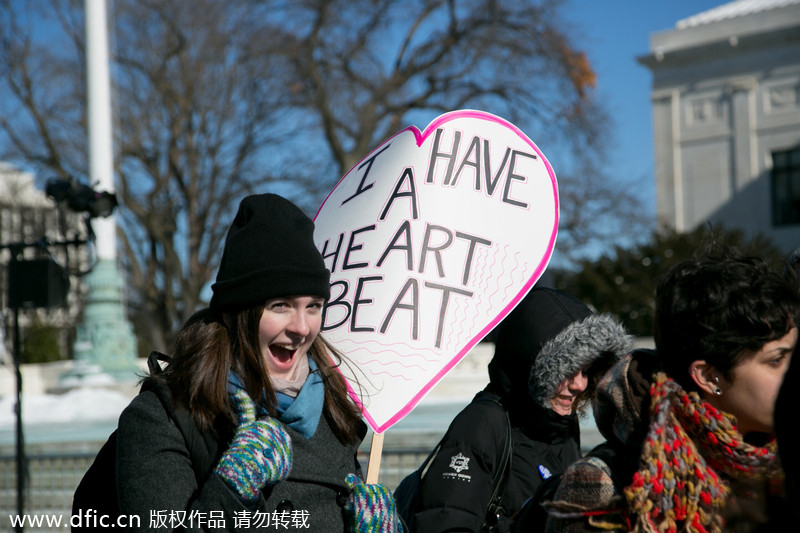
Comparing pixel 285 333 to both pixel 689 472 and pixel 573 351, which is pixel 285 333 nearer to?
pixel 573 351

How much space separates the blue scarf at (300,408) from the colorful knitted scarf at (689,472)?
83cm

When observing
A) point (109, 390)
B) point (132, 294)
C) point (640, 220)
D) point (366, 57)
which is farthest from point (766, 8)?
point (109, 390)

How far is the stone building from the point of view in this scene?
30828 mm

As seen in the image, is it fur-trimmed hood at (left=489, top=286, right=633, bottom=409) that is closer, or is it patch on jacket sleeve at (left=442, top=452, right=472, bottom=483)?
patch on jacket sleeve at (left=442, top=452, right=472, bottom=483)

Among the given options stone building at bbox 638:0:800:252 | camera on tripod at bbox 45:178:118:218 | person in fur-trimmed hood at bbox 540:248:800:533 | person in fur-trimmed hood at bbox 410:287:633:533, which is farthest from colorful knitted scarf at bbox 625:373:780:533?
stone building at bbox 638:0:800:252

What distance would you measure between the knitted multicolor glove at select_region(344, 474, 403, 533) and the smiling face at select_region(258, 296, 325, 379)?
1.07 feet

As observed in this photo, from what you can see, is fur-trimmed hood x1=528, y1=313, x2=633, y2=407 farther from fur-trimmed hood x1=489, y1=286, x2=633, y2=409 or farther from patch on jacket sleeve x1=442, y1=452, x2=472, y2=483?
patch on jacket sleeve x1=442, y1=452, x2=472, y2=483

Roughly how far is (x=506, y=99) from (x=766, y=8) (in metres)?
14.2

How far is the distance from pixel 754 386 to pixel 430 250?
1280 millimetres

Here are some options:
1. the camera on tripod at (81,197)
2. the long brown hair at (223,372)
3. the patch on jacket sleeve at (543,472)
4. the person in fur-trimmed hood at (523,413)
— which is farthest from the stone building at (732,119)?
the long brown hair at (223,372)

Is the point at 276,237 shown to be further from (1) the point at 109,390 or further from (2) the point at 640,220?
(2) the point at 640,220

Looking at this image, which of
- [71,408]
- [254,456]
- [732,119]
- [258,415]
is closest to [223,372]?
[258,415]

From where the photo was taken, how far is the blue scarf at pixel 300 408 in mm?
2240

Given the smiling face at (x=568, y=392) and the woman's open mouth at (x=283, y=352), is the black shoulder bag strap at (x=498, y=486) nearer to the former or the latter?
the smiling face at (x=568, y=392)
